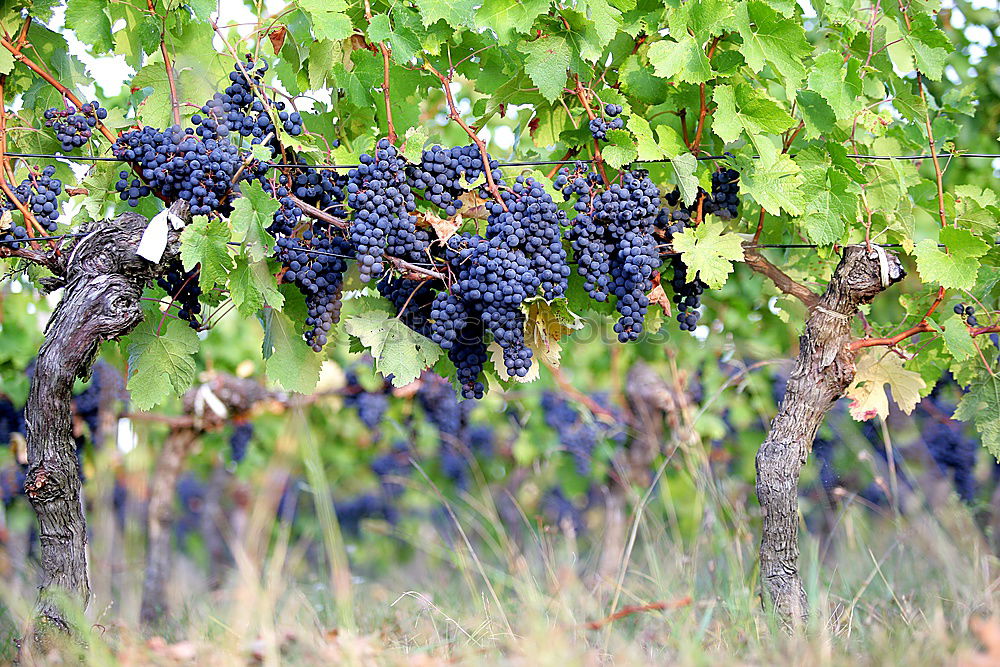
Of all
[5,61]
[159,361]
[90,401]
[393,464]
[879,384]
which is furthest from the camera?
[393,464]

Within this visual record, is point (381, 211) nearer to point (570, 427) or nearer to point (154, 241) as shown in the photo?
point (154, 241)

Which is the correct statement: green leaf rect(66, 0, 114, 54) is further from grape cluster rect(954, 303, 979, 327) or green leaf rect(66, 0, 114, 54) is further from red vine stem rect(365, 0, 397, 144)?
grape cluster rect(954, 303, 979, 327)

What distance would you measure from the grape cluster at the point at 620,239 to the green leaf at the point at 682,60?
11.7 inches

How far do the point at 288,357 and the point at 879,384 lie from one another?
70.9 inches

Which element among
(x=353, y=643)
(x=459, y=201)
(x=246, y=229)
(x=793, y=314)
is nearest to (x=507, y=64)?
(x=459, y=201)

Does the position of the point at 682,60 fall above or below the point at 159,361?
above

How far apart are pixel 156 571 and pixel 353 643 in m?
2.44

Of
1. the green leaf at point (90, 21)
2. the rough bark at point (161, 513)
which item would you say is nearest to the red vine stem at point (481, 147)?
the green leaf at point (90, 21)

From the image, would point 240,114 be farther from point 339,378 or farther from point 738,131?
point 339,378

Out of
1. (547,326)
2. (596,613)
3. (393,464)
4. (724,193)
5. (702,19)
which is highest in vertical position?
(702,19)

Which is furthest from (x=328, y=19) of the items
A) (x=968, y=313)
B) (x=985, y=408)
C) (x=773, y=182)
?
(x=985, y=408)

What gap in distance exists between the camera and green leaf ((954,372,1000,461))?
103 inches

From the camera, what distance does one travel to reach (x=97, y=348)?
Answer: 2412 millimetres

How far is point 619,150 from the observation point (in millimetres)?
2389
